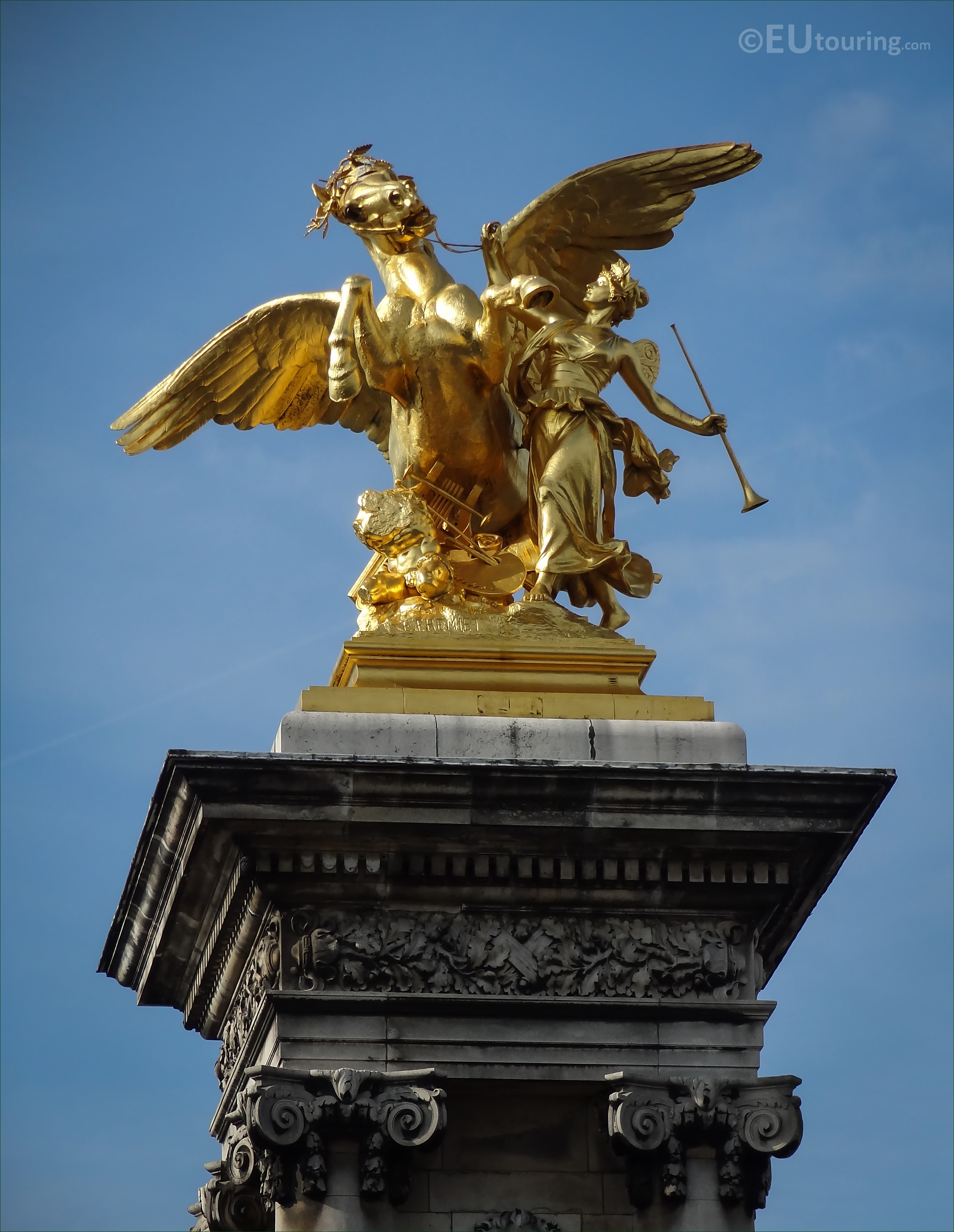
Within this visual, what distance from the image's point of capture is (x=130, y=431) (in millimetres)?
20328

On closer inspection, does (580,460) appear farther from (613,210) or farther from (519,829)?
(519,829)

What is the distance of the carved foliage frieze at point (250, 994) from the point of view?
16.8m

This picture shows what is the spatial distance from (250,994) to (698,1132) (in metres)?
3.42

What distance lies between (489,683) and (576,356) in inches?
113

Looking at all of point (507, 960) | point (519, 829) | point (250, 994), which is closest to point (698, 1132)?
point (507, 960)

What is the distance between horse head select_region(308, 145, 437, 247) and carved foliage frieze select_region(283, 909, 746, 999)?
5868 millimetres

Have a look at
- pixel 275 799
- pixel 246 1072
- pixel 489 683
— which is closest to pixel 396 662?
pixel 489 683

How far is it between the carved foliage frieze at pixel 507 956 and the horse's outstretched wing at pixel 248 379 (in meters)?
5.21

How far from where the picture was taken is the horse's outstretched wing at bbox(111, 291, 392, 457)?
2033 cm

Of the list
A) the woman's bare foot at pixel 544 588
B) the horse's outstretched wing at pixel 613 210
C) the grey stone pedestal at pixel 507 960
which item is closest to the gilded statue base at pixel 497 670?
the woman's bare foot at pixel 544 588

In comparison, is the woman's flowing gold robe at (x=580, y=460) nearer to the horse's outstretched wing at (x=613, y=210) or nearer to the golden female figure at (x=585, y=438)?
the golden female figure at (x=585, y=438)

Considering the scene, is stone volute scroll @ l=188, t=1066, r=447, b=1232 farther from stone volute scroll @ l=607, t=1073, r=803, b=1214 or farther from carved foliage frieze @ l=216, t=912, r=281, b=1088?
stone volute scroll @ l=607, t=1073, r=803, b=1214

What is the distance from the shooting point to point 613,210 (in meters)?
20.5

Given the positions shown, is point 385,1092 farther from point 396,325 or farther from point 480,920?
point 396,325
